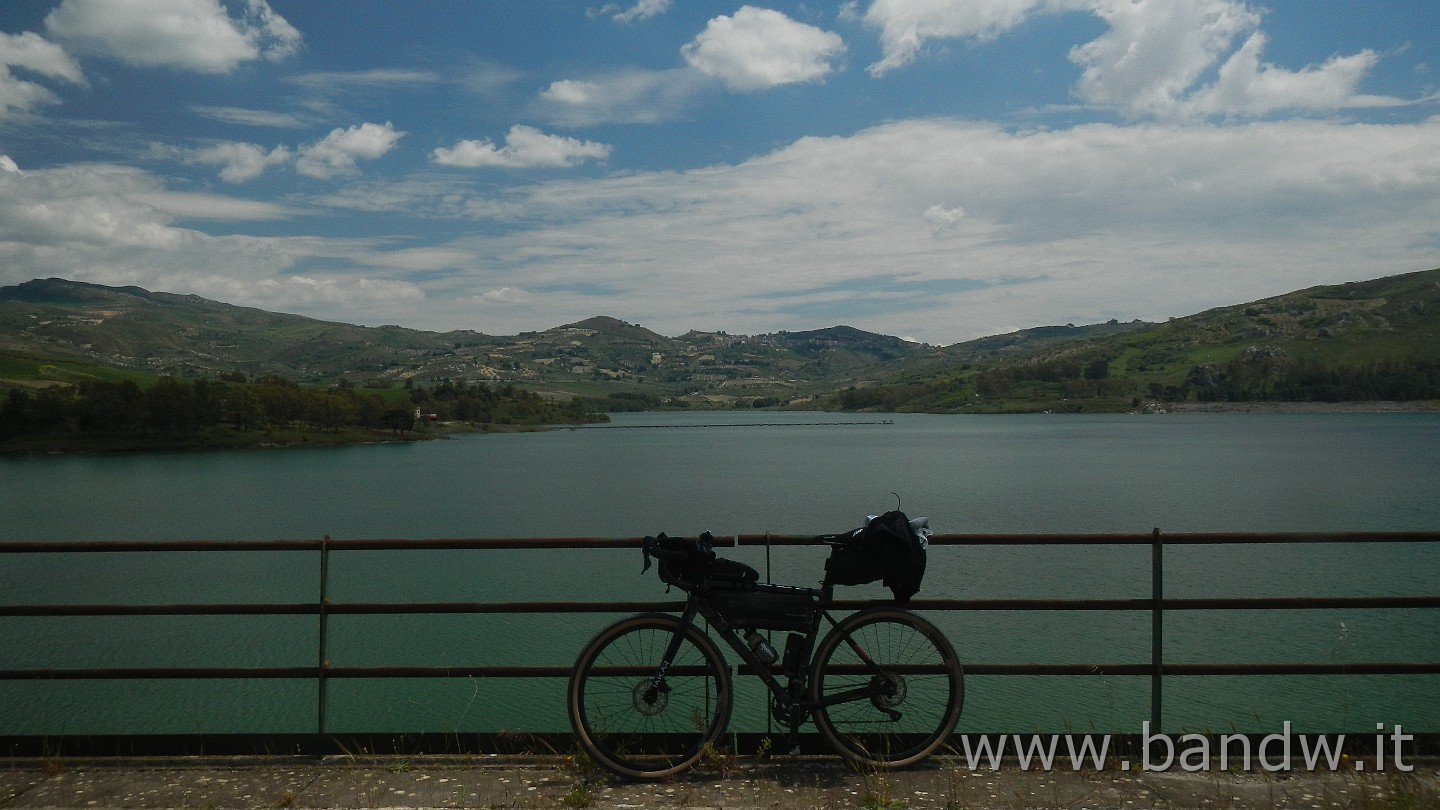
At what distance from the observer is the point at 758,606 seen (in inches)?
236

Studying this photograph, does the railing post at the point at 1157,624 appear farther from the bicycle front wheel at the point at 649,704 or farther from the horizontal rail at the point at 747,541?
the bicycle front wheel at the point at 649,704

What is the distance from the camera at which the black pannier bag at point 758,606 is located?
5.99 metres

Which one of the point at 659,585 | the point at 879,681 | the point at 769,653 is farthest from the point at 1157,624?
the point at 659,585

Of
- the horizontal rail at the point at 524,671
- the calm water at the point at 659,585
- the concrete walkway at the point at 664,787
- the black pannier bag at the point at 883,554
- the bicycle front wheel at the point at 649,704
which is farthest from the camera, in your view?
the calm water at the point at 659,585

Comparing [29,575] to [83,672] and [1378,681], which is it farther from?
[1378,681]

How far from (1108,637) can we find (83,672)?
74.0 ft

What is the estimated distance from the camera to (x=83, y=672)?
6.57m

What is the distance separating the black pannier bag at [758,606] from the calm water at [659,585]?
265 inches

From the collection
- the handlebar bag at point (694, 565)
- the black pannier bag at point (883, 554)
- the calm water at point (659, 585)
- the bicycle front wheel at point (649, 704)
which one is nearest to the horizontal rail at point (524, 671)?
the bicycle front wheel at point (649, 704)

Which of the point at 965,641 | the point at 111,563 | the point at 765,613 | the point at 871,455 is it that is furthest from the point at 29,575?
the point at 871,455

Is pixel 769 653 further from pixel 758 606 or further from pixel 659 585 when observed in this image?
pixel 659 585

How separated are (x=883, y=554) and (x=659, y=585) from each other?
25399 millimetres

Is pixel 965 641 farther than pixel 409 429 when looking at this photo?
No

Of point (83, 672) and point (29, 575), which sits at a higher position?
point (83, 672)
